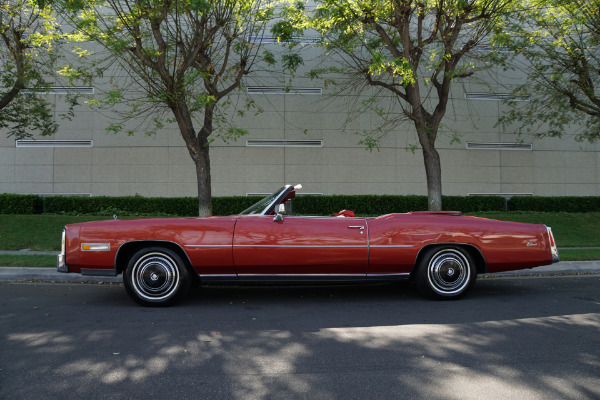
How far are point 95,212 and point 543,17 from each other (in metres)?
14.3

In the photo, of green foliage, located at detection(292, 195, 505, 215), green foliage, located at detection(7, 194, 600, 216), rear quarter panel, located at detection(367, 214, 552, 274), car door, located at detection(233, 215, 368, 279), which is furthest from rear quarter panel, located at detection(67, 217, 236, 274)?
green foliage, located at detection(292, 195, 505, 215)

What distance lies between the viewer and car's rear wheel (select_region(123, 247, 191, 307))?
543 centimetres

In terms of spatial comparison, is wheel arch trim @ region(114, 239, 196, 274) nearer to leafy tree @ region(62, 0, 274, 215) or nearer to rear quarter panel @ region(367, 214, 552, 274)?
rear quarter panel @ region(367, 214, 552, 274)

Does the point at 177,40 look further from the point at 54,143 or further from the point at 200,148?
the point at 54,143

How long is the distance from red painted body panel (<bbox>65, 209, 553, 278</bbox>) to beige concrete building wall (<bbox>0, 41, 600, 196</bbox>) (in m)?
11.1

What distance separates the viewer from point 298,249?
541 cm

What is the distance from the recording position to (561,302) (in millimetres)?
5590

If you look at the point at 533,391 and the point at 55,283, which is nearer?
the point at 533,391

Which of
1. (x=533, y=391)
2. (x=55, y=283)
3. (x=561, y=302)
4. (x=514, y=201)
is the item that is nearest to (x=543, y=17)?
(x=514, y=201)

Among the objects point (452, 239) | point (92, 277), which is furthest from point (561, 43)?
point (92, 277)

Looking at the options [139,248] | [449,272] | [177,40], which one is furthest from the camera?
[177,40]

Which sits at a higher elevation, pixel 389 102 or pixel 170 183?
pixel 389 102

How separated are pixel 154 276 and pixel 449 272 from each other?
3560mm

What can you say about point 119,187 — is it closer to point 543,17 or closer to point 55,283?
point 55,283
